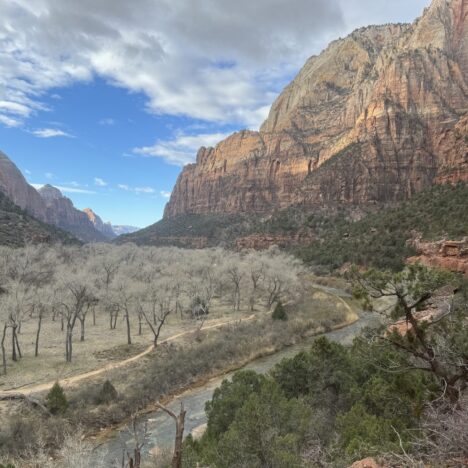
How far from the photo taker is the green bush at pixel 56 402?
23141 mm

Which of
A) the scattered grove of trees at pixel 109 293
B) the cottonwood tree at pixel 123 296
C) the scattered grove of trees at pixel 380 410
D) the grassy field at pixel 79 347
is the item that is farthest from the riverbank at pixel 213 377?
the cottonwood tree at pixel 123 296

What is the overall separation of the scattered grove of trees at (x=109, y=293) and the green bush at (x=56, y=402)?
28.8 feet

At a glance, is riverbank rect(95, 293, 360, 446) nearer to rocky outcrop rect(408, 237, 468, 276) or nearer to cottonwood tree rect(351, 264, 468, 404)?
rocky outcrop rect(408, 237, 468, 276)

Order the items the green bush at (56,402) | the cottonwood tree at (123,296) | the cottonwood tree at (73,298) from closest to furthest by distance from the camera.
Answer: the green bush at (56,402) → the cottonwood tree at (73,298) → the cottonwood tree at (123,296)

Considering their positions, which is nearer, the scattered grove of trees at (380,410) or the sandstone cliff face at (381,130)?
the scattered grove of trees at (380,410)

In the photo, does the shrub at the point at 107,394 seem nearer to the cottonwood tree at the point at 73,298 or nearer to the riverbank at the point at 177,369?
the riverbank at the point at 177,369

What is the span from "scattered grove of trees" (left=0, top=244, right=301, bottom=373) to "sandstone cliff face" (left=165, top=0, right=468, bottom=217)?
4851cm

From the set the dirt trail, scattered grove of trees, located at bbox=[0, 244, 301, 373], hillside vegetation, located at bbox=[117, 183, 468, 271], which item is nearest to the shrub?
the dirt trail

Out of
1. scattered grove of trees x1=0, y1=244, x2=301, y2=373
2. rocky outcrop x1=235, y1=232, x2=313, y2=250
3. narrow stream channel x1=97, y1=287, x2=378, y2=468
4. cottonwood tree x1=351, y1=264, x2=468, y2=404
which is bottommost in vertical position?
narrow stream channel x1=97, y1=287, x2=378, y2=468

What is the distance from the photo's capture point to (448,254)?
51906 millimetres

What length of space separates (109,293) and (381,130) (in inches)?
4037

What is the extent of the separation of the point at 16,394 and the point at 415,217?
6707cm

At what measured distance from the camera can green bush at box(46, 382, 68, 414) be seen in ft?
75.9

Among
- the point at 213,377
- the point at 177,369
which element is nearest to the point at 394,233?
the point at 213,377
